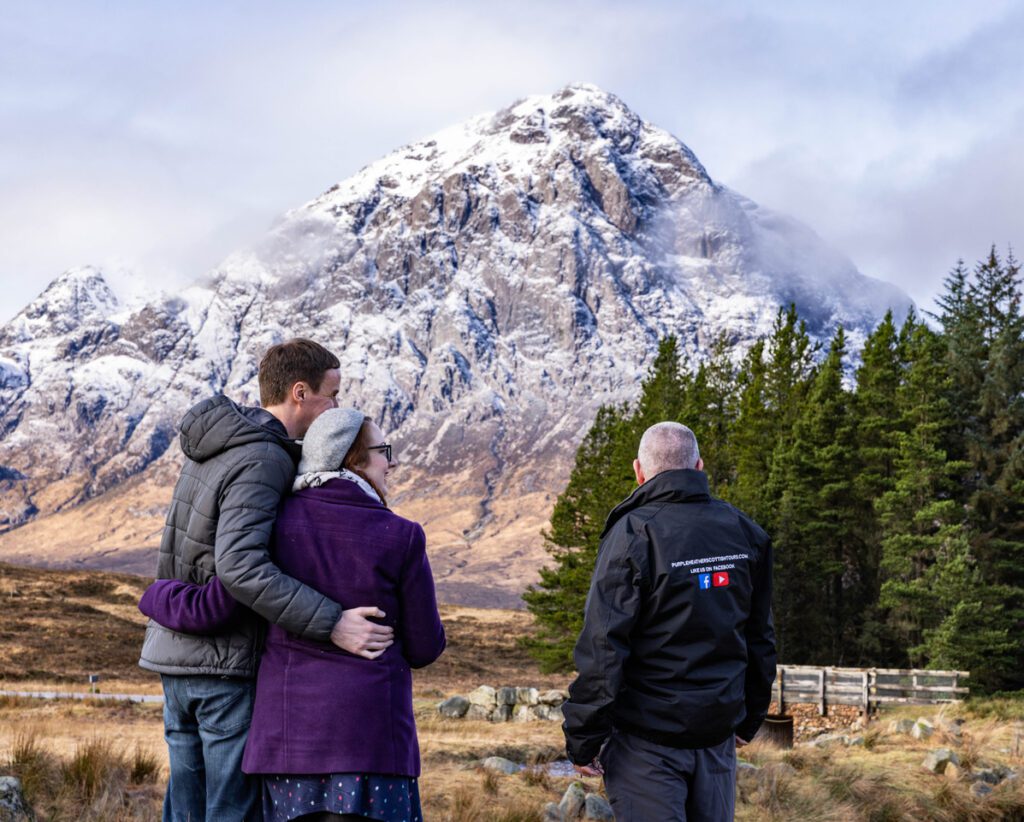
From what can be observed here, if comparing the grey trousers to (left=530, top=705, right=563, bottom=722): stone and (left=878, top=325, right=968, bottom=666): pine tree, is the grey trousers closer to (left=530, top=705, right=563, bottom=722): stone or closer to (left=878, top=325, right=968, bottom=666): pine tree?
(left=530, top=705, right=563, bottom=722): stone

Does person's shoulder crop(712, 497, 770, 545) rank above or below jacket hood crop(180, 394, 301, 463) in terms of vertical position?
below

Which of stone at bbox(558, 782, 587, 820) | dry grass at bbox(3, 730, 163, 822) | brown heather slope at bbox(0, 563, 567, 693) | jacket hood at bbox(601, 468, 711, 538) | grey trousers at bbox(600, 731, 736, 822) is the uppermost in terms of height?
jacket hood at bbox(601, 468, 711, 538)

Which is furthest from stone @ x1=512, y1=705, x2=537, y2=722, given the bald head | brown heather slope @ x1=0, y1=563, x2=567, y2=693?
the bald head

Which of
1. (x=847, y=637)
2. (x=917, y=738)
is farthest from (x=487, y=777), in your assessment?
(x=847, y=637)

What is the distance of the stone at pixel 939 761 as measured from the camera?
1024cm

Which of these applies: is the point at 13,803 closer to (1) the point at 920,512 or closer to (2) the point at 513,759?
(2) the point at 513,759

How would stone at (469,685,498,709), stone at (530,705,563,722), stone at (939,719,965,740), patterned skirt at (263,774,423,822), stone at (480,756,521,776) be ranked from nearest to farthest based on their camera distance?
patterned skirt at (263,774,423,822) < stone at (480,756,521,776) < stone at (939,719,965,740) < stone at (530,705,563,722) < stone at (469,685,498,709)

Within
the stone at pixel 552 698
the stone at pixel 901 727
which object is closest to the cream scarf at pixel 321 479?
the stone at pixel 901 727

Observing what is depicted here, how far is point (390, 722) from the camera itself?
10.7 ft

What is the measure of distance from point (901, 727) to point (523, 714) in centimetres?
845

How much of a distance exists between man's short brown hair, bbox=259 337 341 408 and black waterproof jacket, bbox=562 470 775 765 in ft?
4.87

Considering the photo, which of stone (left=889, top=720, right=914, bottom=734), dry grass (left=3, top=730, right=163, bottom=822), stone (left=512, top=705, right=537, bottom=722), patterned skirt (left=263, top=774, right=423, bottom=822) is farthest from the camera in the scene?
stone (left=512, top=705, right=537, bottom=722)

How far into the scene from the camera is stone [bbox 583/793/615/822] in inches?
299

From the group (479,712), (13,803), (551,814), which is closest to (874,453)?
(479,712)
